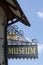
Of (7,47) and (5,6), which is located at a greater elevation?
(5,6)

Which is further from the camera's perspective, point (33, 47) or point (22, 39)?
point (22, 39)

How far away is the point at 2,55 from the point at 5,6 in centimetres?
111

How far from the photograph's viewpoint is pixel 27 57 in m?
7.10

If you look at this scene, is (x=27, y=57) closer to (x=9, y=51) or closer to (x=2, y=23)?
(x=9, y=51)

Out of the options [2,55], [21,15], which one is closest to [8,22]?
[21,15]

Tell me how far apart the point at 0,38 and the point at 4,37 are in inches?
13.4

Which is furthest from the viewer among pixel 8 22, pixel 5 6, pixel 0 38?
pixel 8 22

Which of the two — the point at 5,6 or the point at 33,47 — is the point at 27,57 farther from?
the point at 5,6

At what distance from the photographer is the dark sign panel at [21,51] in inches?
278

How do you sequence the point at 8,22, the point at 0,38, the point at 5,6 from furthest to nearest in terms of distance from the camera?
the point at 8,22 → the point at 0,38 → the point at 5,6

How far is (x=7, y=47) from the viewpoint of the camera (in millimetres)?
7141

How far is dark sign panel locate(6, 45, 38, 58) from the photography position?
7070 millimetres

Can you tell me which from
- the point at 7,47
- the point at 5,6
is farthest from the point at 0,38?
the point at 5,6

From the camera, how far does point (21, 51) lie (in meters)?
7.06
